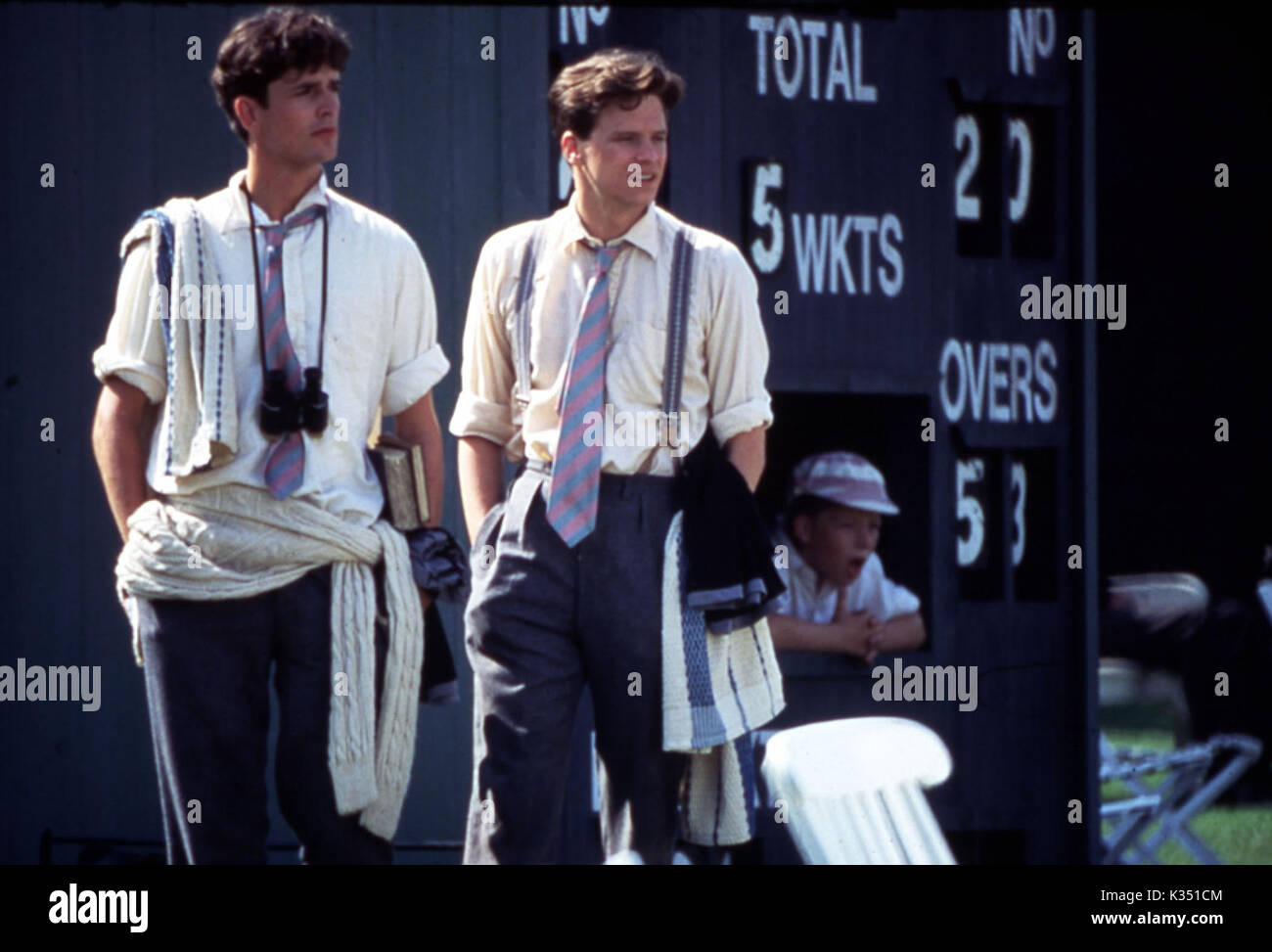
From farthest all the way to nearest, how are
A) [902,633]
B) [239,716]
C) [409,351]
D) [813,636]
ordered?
[902,633]
[813,636]
[409,351]
[239,716]

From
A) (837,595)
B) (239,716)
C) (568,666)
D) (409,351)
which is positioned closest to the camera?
(239,716)

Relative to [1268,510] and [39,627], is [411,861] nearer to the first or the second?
[39,627]

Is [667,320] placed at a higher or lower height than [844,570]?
higher

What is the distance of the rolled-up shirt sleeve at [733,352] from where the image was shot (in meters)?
4.62

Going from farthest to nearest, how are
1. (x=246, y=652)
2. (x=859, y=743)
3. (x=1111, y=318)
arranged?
(x=1111, y=318), (x=246, y=652), (x=859, y=743)

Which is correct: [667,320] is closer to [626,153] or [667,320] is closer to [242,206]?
[626,153]

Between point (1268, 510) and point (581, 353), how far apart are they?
25.6 feet

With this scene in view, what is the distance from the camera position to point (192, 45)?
607 centimetres

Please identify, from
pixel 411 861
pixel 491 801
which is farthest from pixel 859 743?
pixel 411 861

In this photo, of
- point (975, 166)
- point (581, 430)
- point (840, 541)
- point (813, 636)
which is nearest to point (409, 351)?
point (581, 430)

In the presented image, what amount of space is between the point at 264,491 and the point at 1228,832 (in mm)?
6279

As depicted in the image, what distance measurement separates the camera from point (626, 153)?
4594 millimetres

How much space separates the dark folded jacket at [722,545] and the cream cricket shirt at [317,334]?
Result: 24.3 inches

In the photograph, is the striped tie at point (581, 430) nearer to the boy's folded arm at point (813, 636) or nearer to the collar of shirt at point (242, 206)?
the collar of shirt at point (242, 206)
